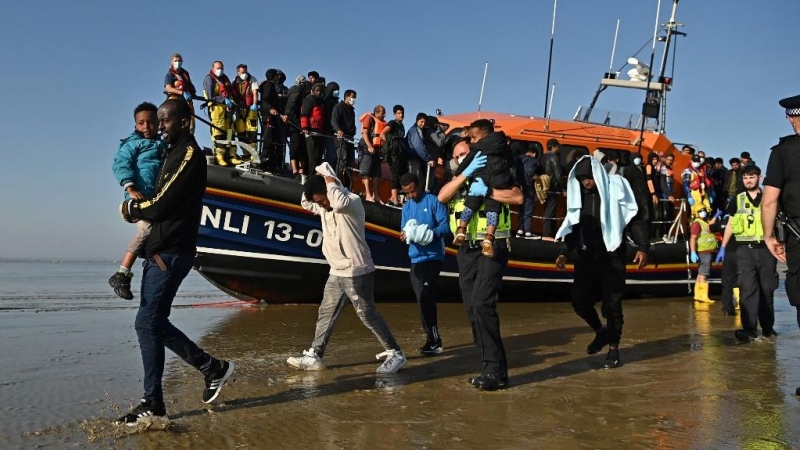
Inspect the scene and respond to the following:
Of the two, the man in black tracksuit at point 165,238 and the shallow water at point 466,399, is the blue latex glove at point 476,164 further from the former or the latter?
the man in black tracksuit at point 165,238

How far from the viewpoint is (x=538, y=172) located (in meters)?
10.5

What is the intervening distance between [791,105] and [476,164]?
1.90 metres

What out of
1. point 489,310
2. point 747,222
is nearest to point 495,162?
point 489,310

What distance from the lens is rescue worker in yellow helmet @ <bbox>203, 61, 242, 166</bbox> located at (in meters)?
8.91

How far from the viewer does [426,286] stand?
19.6 ft

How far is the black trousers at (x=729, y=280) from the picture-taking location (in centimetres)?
873

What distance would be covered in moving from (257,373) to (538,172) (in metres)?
6.61

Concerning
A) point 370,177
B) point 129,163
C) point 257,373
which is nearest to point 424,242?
point 257,373

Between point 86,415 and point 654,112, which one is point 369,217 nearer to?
point 86,415

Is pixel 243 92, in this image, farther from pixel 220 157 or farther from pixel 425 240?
pixel 425 240

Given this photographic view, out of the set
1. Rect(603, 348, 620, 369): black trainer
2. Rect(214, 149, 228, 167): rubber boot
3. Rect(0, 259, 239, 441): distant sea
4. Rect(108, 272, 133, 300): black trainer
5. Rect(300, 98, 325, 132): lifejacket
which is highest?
Rect(300, 98, 325, 132): lifejacket

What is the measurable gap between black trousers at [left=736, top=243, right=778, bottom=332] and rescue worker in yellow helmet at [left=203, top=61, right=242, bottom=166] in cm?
583

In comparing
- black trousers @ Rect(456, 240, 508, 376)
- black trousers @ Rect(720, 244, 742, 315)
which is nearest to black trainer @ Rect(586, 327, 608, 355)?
black trousers @ Rect(456, 240, 508, 376)

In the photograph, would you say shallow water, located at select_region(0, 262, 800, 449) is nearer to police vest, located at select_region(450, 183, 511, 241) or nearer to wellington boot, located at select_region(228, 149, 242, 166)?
police vest, located at select_region(450, 183, 511, 241)
